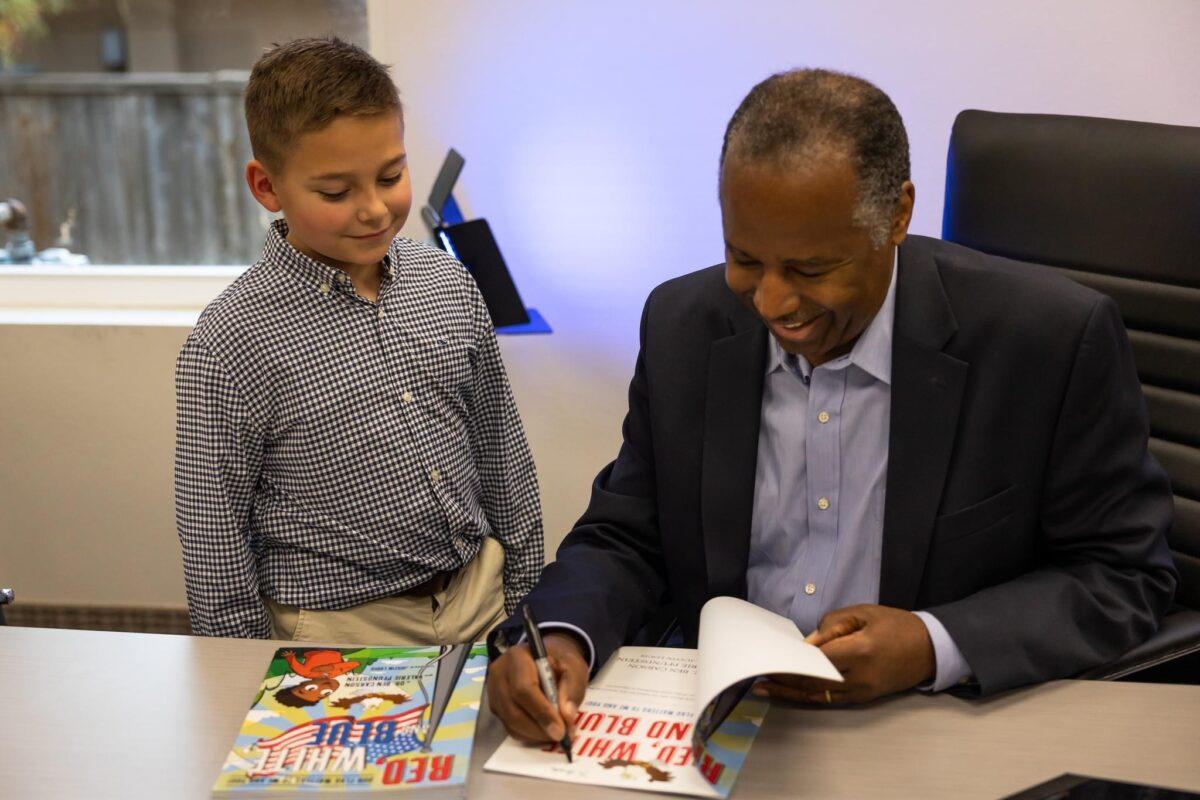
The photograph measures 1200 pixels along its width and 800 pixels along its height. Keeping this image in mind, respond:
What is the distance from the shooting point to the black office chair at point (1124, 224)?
156cm

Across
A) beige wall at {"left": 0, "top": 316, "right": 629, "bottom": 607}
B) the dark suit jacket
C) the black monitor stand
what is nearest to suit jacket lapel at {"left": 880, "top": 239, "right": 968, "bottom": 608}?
the dark suit jacket

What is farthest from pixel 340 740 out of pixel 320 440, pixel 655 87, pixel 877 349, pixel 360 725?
pixel 655 87

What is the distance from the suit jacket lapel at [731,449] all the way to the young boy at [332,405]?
41 cm

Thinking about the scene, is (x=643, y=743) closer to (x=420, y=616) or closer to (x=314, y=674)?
(x=314, y=674)

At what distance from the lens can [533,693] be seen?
43.4 inches

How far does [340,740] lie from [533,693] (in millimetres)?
191

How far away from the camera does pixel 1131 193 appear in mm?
1573

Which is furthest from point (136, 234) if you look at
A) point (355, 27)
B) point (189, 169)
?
point (355, 27)

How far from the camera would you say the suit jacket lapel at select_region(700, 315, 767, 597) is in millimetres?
1405

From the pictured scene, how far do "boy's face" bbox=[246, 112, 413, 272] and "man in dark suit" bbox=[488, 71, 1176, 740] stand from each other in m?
0.38

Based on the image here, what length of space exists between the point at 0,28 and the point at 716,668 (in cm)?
275

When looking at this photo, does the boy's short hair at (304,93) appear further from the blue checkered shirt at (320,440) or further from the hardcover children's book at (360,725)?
the hardcover children's book at (360,725)

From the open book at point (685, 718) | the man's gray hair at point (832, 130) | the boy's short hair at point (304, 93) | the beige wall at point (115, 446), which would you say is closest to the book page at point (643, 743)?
the open book at point (685, 718)

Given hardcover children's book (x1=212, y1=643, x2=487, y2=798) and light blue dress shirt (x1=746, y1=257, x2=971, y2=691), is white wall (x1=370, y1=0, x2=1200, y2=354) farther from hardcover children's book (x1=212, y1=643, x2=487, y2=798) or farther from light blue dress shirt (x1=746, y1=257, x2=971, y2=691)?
hardcover children's book (x1=212, y1=643, x2=487, y2=798)
